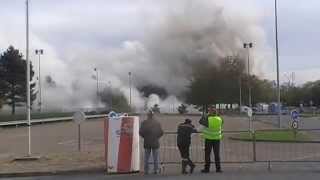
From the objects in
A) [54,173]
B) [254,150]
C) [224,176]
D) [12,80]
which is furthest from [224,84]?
[224,176]

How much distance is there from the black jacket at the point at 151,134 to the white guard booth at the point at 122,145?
45 centimetres

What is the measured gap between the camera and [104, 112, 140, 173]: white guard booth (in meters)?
18.6

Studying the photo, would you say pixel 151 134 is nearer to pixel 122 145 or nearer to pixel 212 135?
pixel 122 145

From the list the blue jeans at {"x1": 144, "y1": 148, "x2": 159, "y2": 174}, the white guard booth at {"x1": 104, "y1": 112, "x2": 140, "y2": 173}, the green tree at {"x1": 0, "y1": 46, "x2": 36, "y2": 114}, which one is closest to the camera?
the blue jeans at {"x1": 144, "y1": 148, "x2": 159, "y2": 174}

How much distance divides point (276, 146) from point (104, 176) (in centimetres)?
1273

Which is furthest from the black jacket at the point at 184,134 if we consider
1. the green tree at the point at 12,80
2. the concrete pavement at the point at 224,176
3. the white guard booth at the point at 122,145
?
the green tree at the point at 12,80

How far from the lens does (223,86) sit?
120 m

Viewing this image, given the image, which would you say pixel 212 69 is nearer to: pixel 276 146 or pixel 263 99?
pixel 263 99

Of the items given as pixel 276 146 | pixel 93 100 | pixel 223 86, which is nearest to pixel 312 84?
pixel 223 86

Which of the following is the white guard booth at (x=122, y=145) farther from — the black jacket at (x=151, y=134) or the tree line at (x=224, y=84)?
the tree line at (x=224, y=84)

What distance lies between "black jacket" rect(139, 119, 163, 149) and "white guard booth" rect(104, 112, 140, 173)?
452 millimetres

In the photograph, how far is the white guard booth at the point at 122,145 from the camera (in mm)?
18625

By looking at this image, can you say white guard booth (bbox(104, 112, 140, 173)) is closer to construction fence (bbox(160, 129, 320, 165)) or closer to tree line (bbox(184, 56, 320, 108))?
construction fence (bbox(160, 129, 320, 165))

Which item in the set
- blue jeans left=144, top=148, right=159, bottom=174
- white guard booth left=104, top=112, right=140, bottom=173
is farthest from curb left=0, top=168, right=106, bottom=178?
blue jeans left=144, top=148, right=159, bottom=174
